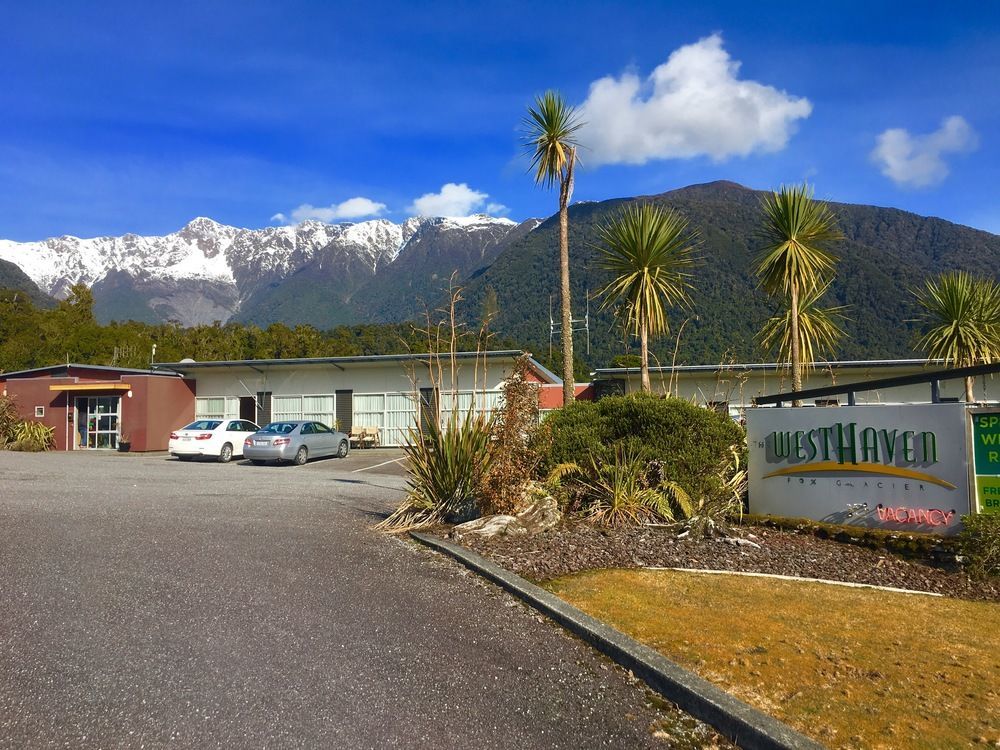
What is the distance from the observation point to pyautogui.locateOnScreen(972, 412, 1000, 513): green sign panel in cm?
656

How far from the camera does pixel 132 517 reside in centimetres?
993

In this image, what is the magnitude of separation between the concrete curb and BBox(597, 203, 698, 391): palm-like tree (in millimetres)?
8733

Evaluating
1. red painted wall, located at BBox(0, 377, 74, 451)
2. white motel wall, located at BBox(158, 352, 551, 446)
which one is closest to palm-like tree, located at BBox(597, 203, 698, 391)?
white motel wall, located at BBox(158, 352, 551, 446)

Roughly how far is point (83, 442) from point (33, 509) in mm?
21562

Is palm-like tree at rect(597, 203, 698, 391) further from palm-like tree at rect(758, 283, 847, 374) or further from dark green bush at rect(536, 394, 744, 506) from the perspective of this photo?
dark green bush at rect(536, 394, 744, 506)

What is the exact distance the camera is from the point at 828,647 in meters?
4.61

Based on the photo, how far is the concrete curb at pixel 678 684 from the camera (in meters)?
3.38

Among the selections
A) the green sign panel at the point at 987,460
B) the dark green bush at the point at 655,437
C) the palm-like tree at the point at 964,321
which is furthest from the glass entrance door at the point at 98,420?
the green sign panel at the point at 987,460

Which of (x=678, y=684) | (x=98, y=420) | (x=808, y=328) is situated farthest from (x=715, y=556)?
(x=98, y=420)

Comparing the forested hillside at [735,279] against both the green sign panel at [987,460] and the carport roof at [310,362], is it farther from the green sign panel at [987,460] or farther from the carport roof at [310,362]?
the green sign panel at [987,460]

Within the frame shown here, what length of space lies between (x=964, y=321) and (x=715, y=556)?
12317 millimetres

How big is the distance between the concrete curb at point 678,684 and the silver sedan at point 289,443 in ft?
55.5

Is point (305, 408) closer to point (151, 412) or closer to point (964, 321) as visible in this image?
point (151, 412)

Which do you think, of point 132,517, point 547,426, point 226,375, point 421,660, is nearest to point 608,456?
point 547,426
